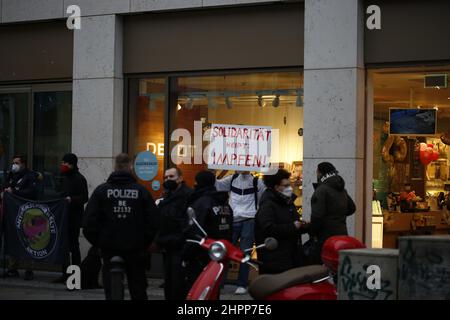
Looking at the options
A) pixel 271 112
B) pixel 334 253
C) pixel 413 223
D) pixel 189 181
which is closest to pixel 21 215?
pixel 189 181

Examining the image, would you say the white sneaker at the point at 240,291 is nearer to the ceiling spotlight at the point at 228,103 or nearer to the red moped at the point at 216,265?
the ceiling spotlight at the point at 228,103

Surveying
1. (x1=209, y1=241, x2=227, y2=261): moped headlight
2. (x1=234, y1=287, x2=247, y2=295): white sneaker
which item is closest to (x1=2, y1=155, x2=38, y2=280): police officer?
(x1=234, y1=287, x2=247, y2=295): white sneaker

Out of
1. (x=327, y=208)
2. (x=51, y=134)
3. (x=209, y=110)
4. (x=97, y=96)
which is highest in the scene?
(x=97, y=96)

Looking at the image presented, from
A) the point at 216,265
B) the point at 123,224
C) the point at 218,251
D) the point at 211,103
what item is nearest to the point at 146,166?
the point at 211,103

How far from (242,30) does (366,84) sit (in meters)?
2.24

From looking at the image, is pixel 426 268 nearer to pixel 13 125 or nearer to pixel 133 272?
pixel 133 272

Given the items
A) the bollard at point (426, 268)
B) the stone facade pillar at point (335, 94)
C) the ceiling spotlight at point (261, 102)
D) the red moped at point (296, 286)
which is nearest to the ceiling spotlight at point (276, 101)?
the ceiling spotlight at point (261, 102)

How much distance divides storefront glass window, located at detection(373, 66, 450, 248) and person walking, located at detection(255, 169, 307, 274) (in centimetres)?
479

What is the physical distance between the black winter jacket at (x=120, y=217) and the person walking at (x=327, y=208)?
7.72 feet

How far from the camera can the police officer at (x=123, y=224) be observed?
910cm

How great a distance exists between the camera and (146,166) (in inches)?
580

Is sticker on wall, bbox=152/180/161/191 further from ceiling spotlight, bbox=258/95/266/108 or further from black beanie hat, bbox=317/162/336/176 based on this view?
black beanie hat, bbox=317/162/336/176

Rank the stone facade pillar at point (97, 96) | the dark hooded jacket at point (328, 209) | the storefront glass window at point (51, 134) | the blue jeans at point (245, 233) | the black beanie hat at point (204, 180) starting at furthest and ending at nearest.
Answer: the storefront glass window at point (51, 134), the stone facade pillar at point (97, 96), the blue jeans at point (245, 233), the dark hooded jacket at point (328, 209), the black beanie hat at point (204, 180)

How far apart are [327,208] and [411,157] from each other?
7887 millimetres
